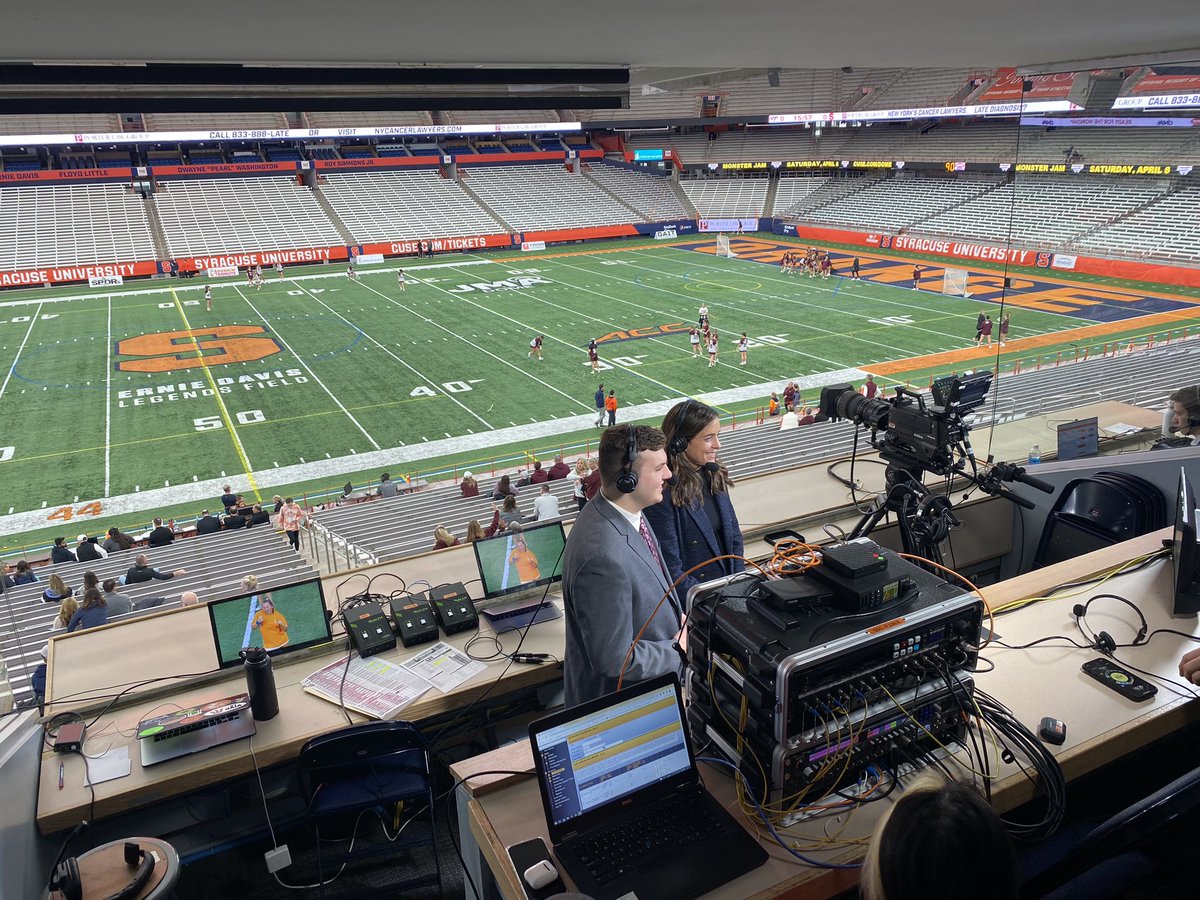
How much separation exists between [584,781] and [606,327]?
74.6 feet

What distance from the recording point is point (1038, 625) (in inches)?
133

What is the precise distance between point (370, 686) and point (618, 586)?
1.61 meters

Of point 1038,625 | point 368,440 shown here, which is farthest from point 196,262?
point 1038,625

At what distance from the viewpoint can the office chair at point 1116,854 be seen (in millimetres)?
2221

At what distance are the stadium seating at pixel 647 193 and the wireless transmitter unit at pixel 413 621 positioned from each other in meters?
42.7

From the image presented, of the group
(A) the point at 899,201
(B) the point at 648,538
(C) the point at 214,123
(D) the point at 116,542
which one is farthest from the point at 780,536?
(C) the point at 214,123

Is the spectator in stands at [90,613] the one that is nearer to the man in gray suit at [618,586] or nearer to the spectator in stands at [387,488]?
the man in gray suit at [618,586]

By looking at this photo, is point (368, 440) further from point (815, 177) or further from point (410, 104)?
point (815, 177)

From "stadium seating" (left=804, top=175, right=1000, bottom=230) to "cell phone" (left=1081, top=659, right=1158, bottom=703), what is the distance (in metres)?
36.9

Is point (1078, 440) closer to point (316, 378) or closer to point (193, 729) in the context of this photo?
point (193, 729)

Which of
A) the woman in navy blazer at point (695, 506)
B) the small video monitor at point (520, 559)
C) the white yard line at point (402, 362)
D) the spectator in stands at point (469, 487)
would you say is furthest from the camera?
the white yard line at point (402, 362)

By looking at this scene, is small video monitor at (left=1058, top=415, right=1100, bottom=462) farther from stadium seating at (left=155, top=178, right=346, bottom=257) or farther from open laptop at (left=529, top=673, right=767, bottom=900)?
stadium seating at (left=155, top=178, right=346, bottom=257)

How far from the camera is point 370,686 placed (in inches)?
156

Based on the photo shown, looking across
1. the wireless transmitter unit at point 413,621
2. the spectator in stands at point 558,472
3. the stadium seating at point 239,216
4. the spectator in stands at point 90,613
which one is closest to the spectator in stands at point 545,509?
the spectator in stands at point 558,472
